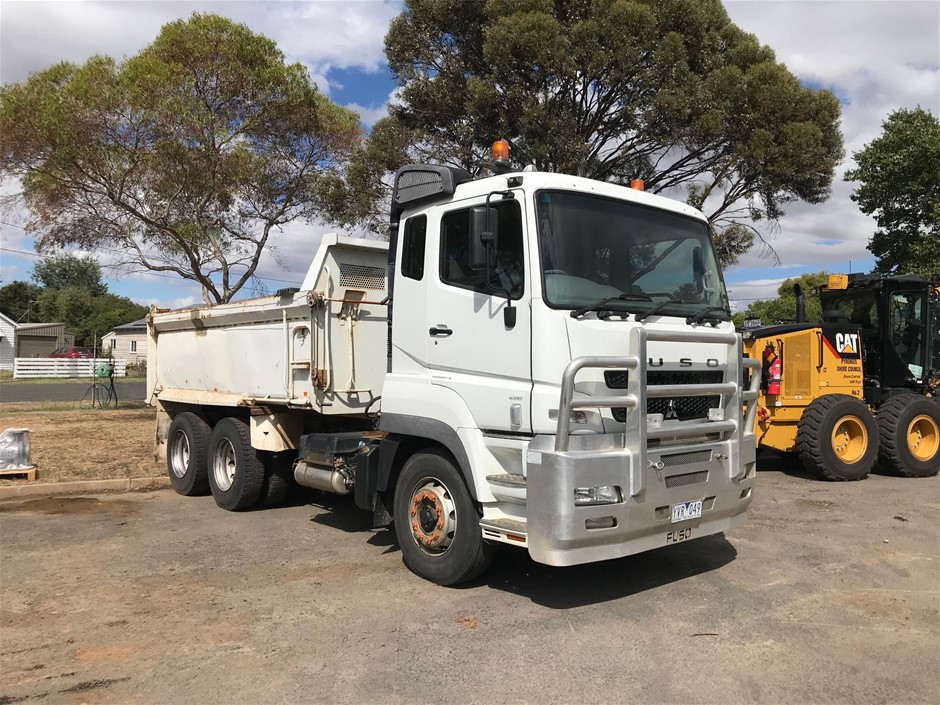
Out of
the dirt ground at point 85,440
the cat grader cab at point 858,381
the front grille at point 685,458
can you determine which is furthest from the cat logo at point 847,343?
the dirt ground at point 85,440

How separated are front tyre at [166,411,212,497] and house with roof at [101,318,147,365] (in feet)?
160

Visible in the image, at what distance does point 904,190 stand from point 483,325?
21164 millimetres

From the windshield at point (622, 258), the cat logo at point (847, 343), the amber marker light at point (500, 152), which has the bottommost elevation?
the cat logo at point (847, 343)

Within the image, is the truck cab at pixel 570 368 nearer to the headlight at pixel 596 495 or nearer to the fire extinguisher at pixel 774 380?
the headlight at pixel 596 495

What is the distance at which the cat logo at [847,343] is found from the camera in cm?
1001

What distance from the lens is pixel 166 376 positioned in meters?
9.59

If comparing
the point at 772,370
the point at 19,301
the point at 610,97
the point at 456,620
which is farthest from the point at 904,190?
the point at 19,301

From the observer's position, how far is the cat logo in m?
10.0

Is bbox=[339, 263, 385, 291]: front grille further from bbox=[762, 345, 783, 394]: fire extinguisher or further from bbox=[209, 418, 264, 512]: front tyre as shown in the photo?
bbox=[762, 345, 783, 394]: fire extinguisher

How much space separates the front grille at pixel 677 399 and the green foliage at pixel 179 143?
11.7 metres

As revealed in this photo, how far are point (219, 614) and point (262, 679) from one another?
111cm

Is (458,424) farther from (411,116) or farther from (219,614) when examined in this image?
(411,116)

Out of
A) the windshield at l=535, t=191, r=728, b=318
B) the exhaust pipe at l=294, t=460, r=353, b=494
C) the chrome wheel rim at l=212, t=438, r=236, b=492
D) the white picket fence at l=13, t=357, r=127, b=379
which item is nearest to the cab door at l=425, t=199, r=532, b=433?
the windshield at l=535, t=191, r=728, b=318

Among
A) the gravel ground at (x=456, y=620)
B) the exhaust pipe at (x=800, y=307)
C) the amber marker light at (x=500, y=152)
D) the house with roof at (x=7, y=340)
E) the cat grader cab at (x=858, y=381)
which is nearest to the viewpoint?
the gravel ground at (x=456, y=620)
